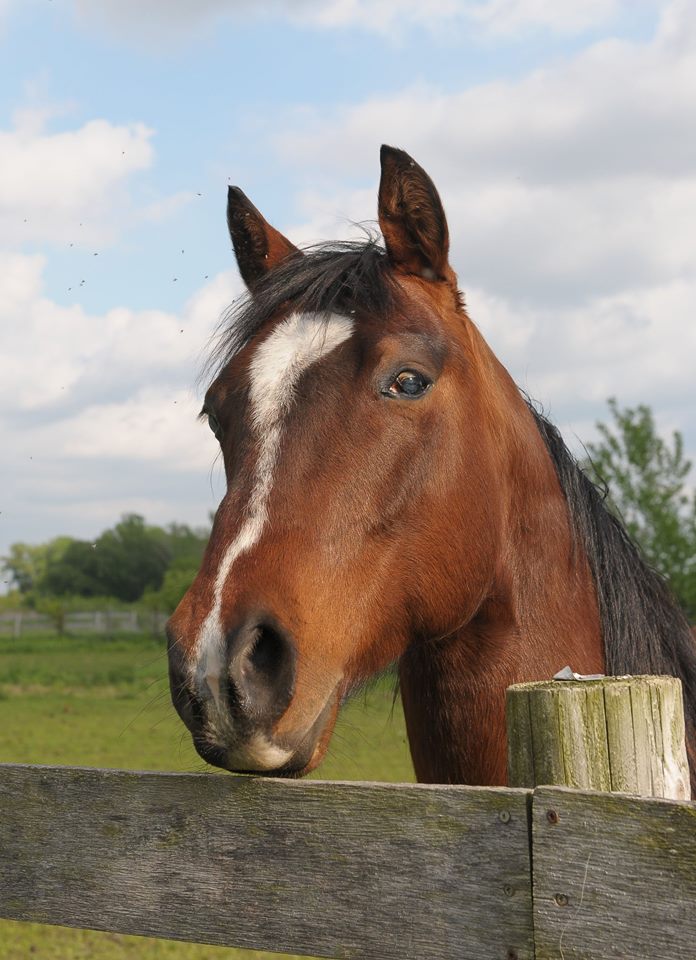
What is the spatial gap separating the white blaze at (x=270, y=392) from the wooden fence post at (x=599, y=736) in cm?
68

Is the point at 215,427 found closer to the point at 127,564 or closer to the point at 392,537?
the point at 392,537

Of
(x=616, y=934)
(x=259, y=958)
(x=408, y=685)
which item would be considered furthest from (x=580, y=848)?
(x=259, y=958)

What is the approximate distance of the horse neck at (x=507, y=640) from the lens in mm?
2914

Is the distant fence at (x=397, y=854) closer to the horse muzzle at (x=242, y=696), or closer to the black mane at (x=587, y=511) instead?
the horse muzzle at (x=242, y=696)

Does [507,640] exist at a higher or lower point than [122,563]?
lower

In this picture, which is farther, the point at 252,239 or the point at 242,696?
the point at 252,239

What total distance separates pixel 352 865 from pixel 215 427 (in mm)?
1539

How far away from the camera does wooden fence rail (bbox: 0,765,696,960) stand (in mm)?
1695

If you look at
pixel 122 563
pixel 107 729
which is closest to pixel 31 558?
pixel 122 563

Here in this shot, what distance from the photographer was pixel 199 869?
204 cm

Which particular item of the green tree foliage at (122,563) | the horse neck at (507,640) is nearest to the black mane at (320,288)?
the horse neck at (507,640)

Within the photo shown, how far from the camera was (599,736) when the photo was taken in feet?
6.40

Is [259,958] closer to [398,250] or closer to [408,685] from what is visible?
[408,685]

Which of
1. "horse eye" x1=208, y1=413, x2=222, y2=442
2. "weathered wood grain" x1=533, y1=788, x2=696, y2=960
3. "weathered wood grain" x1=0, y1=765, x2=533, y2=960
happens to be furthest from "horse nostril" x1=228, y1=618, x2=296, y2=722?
"horse eye" x1=208, y1=413, x2=222, y2=442
